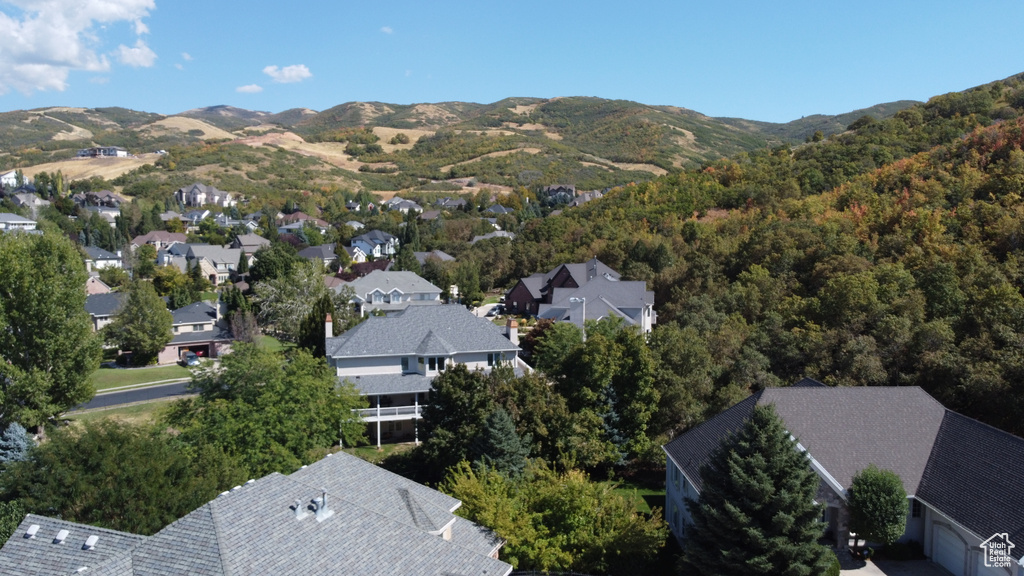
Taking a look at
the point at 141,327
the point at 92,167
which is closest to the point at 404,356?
the point at 141,327

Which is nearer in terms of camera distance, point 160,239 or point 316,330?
point 316,330

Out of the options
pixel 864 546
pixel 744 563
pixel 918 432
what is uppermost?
pixel 918 432

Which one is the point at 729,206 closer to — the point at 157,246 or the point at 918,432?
the point at 918,432

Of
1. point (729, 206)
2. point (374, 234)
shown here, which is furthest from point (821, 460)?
point (374, 234)

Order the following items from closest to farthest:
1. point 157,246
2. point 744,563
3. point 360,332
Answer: point 744,563 < point 360,332 < point 157,246

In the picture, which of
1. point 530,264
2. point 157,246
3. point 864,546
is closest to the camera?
point 864,546

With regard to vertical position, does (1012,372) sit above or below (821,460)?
above

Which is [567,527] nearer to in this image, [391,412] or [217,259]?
[391,412]

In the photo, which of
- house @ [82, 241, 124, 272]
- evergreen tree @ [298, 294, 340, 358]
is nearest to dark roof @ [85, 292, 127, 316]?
evergreen tree @ [298, 294, 340, 358]

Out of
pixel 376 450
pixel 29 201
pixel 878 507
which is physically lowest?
pixel 376 450
